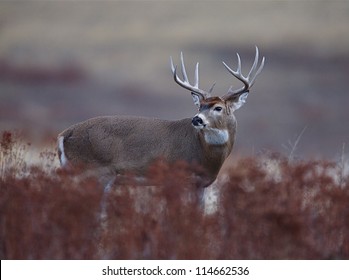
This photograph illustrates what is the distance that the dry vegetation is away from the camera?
271 inches

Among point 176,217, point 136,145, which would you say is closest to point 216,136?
point 136,145

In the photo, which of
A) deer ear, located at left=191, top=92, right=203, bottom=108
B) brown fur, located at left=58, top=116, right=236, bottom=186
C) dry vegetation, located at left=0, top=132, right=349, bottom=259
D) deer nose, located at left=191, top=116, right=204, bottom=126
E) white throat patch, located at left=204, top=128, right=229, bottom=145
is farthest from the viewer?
deer ear, located at left=191, top=92, right=203, bottom=108

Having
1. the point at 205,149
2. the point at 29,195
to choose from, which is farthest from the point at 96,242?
the point at 205,149

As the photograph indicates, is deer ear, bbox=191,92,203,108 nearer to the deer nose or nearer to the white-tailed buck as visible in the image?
the white-tailed buck

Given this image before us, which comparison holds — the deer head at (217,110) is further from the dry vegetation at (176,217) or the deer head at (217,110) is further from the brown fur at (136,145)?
the dry vegetation at (176,217)

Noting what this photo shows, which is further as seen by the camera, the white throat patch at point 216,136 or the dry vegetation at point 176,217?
the white throat patch at point 216,136

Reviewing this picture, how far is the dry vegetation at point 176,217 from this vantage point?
687 centimetres

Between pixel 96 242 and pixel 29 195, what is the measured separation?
1.88 ft

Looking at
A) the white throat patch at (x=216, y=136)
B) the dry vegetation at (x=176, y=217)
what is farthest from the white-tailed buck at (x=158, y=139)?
the dry vegetation at (x=176, y=217)

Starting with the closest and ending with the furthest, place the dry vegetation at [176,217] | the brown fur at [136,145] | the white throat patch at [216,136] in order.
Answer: the dry vegetation at [176,217]
the white throat patch at [216,136]
the brown fur at [136,145]

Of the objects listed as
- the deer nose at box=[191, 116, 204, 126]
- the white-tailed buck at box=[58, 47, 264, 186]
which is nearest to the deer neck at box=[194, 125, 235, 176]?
the white-tailed buck at box=[58, 47, 264, 186]

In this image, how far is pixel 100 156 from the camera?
37.3ft

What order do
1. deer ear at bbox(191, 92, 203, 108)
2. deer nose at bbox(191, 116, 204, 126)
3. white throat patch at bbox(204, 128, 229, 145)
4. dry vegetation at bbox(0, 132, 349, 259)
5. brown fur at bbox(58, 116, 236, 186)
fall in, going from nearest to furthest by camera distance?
dry vegetation at bbox(0, 132, 349, 259) → deer nose at bbox(191, 116, 204, 126) → white throat patch at bbox(204, 128, 229, 145) → brown fur at bbox(58, 116, 236, 186) → deer ear at bbox(191, 92, 203, 108)

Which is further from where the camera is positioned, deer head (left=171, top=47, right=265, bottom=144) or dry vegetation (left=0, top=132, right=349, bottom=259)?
deer head (left=171, top=47, right=265, bottom=144)
